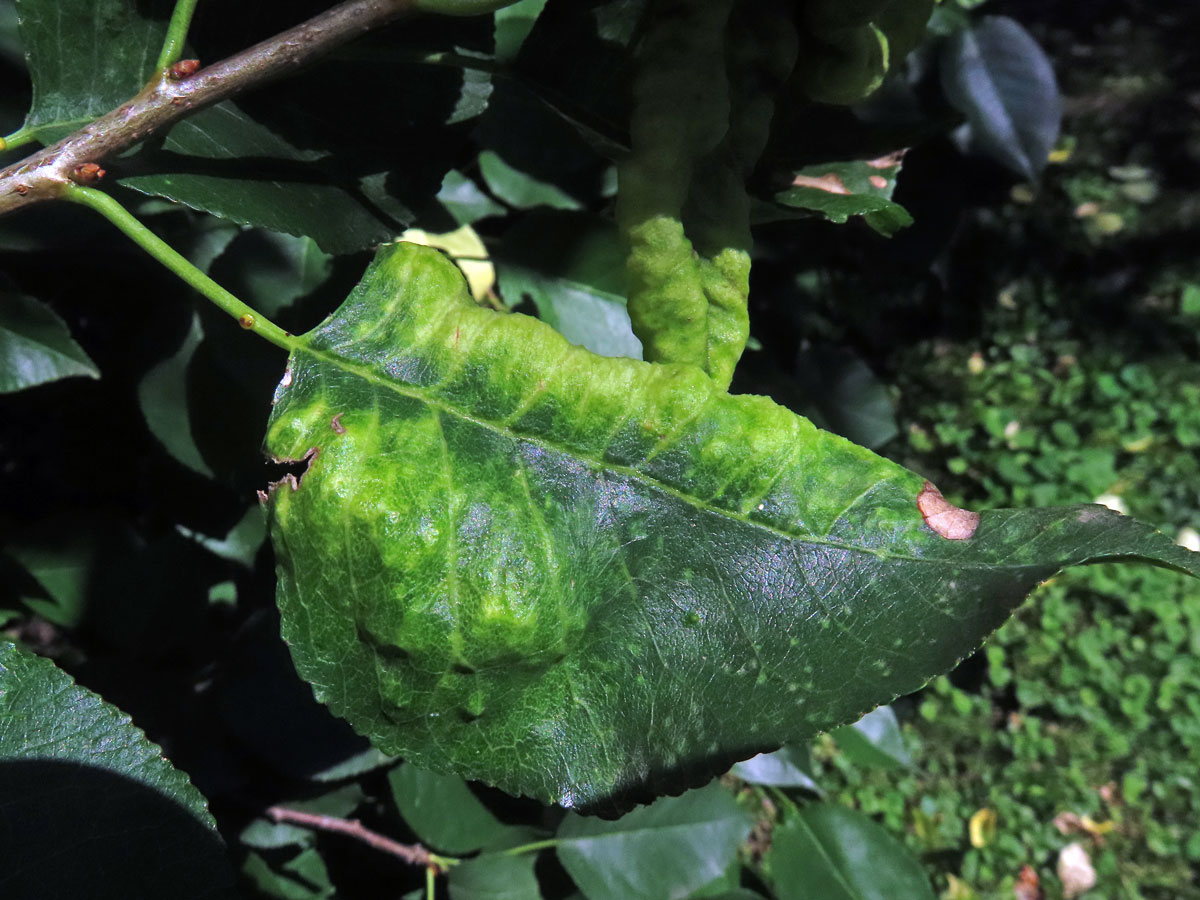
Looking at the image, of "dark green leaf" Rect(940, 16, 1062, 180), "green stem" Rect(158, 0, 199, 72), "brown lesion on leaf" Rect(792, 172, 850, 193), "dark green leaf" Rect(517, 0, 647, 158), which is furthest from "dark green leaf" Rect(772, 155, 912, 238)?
"dark green leaf" Rect(940, 16, 1062, 180)

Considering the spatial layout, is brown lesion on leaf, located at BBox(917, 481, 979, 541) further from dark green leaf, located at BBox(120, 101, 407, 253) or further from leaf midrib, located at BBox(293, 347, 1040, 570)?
dark green leaf, located at BBox(120, 101, 407, 253)

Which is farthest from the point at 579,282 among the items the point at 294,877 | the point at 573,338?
the point at 294,877

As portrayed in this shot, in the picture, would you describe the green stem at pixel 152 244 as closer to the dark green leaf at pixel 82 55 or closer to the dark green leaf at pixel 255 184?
the dark green leaf at pixel 255 184

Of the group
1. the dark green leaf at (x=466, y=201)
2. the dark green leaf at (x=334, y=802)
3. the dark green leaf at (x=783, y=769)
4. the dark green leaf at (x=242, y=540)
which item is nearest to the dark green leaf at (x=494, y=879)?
the dark green leaf at (x=334, y=802)

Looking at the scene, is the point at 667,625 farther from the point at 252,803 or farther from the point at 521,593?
the point at 252,803

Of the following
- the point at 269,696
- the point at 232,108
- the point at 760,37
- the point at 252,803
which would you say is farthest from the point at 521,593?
the point at 252,803

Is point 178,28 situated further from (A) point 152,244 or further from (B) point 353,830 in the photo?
(B) point 353,830
